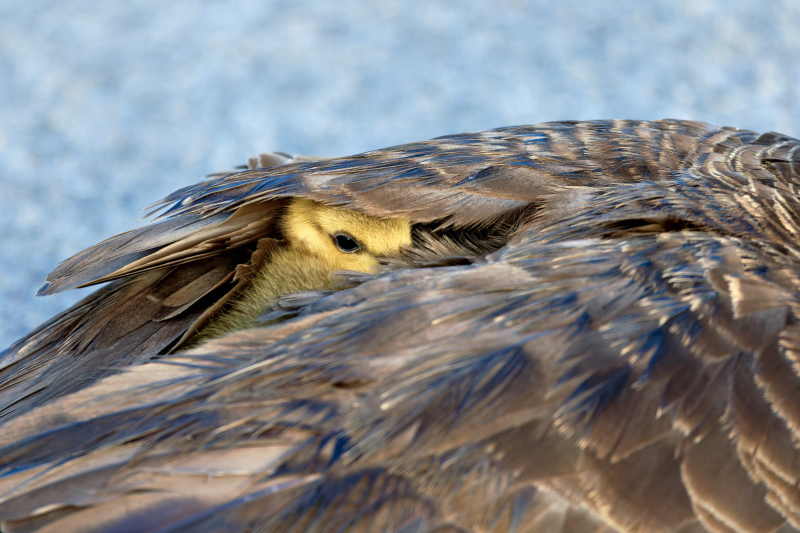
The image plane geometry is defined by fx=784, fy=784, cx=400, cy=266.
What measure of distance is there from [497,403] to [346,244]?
1.21 feet

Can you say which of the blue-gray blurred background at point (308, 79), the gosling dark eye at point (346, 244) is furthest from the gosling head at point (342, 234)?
the blue-gray blurred background at point (308, 79)

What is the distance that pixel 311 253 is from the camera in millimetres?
865

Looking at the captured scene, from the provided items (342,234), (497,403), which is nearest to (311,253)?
(342,234)

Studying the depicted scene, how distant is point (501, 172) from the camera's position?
2.63 ft

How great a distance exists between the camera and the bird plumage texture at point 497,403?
53cm

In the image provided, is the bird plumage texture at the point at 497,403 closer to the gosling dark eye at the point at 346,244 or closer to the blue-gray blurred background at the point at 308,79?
the gosling dark eye at the point at 346,244

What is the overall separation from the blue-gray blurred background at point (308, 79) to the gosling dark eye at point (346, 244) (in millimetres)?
916

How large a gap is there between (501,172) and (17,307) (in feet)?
3.64

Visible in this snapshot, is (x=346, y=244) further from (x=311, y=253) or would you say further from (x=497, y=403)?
(x=497, y=403)

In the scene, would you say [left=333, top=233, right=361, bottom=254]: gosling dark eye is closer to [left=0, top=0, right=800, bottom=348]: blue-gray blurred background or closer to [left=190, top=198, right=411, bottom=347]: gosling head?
[left=190, top=198, right=411, bottom=347]: gosling head

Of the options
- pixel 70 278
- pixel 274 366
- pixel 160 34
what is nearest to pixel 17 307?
pixel 70 278

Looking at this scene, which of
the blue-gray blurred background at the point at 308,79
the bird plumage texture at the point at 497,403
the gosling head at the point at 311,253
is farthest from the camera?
the blue-gray blurred background at the point at 308,79

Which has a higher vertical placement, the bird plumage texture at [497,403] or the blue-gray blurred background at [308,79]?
the blue-gray blurred background at [308,79]

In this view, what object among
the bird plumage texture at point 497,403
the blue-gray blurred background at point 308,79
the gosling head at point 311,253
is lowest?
the bird plumage texture at point 497,403
